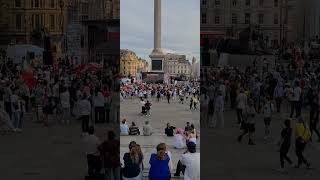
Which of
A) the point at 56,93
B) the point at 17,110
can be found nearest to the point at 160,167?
the point at 56,93

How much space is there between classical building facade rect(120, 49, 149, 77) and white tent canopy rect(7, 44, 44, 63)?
25.9 feet

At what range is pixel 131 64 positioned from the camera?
26156 mm

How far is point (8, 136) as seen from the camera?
11.5 m

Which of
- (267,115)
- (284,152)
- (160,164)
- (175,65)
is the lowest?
(284,152)

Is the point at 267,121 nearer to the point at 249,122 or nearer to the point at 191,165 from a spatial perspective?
the point at 249,122

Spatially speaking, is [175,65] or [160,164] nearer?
[160,164]

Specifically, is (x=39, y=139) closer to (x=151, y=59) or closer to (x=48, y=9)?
(x=48, y=9)

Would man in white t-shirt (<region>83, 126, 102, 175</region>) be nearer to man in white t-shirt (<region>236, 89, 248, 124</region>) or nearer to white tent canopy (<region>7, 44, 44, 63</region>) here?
white tent canopy (<region>7, 44, 44, 63</region>)

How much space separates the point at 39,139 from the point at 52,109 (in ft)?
2.23

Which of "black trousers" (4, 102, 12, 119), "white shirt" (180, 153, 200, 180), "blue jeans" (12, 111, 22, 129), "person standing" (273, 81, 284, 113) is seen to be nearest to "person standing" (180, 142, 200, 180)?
"white shirt" (180, 153, 200, 180)

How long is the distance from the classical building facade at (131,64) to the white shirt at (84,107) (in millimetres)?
8026

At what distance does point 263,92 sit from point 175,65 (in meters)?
22.4

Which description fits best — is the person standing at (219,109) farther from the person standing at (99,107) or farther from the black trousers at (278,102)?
the person standing at (99,107)

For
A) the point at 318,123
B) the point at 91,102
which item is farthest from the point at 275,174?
the point at 91,102
